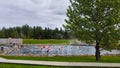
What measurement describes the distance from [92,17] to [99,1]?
170 cm

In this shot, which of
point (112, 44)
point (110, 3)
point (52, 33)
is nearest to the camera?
point (110, 3)

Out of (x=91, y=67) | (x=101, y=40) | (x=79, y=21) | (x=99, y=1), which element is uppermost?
(x=99, y=1)

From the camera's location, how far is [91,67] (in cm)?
1934

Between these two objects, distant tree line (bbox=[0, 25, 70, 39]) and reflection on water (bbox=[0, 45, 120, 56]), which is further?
distant tree line (bbox=[0, 25, 70, 39])

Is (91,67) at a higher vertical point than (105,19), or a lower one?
lower

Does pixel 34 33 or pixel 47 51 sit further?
pixel 34 33

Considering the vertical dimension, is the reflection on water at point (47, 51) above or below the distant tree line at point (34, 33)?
below

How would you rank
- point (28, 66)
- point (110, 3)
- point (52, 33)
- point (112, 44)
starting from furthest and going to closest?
point (52, 33), point (112, 44), point (110, 3), point (28, 66)

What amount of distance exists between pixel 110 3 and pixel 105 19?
147cm

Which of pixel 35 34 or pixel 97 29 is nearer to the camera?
pixel 97 29

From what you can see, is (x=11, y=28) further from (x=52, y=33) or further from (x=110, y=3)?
(x=110, y=3)

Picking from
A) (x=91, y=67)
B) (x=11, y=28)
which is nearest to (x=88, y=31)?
(x=91, y=67)

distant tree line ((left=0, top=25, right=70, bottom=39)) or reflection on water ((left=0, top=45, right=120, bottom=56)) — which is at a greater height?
distant tree line ((left=0, top=25, right=70, bottom=39))

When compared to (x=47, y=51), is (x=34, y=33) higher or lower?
higher
